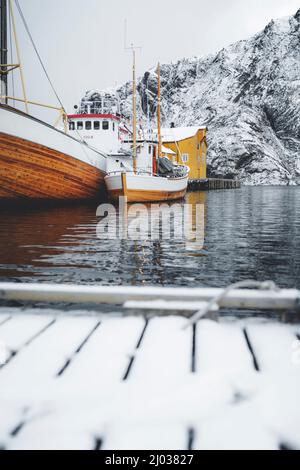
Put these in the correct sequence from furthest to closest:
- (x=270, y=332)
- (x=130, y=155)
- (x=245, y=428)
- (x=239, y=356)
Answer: (x=130, y=155) < (x=270, y=332) < (x=239, y=356) < (x=245, y=428)

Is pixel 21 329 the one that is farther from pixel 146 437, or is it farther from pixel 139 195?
pixel 139 195

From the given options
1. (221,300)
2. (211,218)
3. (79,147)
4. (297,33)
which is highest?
(297,33)

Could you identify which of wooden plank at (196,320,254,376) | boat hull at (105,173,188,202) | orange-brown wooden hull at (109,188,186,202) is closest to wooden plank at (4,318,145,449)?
wooden plank at (196,320,254,376)

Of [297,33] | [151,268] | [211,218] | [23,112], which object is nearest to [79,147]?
[23,112]

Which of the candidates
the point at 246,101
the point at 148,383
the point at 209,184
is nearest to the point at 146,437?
the point at 148,383

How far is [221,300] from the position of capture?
284 cm

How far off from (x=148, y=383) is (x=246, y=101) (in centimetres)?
9639

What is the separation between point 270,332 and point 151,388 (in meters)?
1.10

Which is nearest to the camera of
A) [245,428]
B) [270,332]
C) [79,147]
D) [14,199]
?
[245,428]

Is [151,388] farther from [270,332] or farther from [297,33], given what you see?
[297,33]

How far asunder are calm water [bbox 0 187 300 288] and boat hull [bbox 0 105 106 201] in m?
5.92

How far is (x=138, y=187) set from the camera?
72.4 feet

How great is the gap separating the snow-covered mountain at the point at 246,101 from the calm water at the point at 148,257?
210 feet

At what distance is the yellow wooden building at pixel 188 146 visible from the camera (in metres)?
46.8
